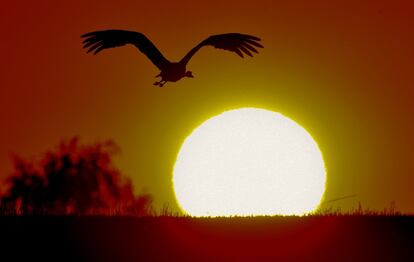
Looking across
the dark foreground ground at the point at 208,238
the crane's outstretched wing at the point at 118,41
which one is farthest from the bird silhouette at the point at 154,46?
the dark foreground ground at the point at 208,238

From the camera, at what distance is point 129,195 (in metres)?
60.4

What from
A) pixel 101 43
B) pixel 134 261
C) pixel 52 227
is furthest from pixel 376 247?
pixel 101 43

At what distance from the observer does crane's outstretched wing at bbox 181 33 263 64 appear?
2292 cm

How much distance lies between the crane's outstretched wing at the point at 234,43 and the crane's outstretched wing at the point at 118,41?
72 cm

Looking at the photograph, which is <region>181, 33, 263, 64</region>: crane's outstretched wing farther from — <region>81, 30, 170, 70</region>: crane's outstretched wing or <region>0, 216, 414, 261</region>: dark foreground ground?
<region>0, 216, 414, 261</region>: dark foreground ground

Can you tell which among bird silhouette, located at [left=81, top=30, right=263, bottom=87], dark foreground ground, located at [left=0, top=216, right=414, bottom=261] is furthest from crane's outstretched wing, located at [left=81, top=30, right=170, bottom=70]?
dark foreground ground, located at [left=0, top=216, right=414, bottom=261]

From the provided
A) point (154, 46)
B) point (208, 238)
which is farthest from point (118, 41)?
point (208, 238)

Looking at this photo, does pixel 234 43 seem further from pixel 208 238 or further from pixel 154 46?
pixel 208 238

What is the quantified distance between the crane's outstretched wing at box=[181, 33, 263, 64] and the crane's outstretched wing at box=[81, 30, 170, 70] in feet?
2.36

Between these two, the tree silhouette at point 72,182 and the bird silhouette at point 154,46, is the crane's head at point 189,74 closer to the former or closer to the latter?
the bird silhouette at point 154,46

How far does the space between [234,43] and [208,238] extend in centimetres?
467

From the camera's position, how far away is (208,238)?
2066 centimetres

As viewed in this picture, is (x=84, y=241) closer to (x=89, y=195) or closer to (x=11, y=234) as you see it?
(x=11, y=234)

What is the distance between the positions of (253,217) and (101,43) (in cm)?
514
